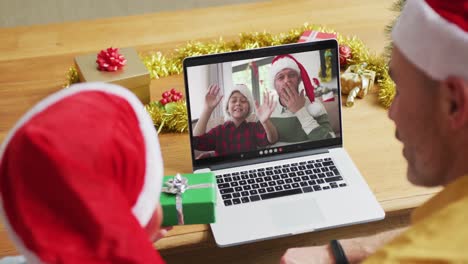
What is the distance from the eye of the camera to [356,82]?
1634mm

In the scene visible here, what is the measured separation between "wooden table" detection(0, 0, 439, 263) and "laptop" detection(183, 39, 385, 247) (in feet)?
0.16

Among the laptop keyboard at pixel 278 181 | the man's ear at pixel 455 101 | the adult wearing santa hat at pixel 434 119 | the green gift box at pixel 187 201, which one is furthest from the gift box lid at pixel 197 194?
the man's ear at pixel 455 101

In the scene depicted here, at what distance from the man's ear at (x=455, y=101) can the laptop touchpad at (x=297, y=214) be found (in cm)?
42

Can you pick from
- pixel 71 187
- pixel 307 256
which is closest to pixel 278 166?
pixel 307 256

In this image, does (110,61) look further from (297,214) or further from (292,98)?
(297,214)

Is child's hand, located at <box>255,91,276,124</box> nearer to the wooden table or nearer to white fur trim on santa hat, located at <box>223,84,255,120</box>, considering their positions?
white fur trim on santa hat, located at <box>223,84,255,120</box>

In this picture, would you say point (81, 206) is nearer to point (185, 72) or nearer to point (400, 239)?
point (400, 239)

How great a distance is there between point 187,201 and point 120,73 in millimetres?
483

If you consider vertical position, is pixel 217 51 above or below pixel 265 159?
above

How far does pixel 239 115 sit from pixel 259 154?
3.7 inches

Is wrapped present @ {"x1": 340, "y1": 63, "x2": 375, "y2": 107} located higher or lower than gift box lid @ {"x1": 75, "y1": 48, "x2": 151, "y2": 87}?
lower

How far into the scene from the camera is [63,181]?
79 centimetres

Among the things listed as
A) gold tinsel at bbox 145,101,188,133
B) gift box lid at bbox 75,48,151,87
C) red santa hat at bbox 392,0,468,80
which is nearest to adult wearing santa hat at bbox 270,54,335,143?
gold tinsel at bbox 145,101,188,133

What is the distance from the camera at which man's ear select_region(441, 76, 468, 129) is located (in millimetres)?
933
